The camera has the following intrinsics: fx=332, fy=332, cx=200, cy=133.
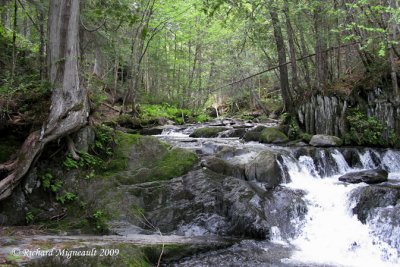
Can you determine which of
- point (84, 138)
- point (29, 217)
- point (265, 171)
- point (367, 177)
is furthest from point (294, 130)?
point (29, 217)

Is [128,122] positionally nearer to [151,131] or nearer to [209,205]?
[151,131]

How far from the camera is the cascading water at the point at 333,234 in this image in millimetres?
6043

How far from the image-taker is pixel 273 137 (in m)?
12.5

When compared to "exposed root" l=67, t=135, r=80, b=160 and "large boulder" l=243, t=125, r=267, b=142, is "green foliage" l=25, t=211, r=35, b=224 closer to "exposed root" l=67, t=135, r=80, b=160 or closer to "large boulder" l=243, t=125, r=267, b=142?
"exposed root" l=67, t=135, r=80, b=160

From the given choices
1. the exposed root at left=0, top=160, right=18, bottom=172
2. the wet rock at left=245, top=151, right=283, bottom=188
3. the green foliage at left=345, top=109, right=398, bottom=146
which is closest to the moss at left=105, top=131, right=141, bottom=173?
the exposed root at left=0, top=160, right=18, bottom=172

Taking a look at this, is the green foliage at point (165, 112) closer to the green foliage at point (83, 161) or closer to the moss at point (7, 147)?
the green foliage at point (83, 161)

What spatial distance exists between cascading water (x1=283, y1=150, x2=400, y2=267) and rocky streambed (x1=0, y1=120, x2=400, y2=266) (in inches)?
0.8

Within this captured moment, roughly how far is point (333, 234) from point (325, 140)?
4981 mm

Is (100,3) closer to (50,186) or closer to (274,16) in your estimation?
(50,186)

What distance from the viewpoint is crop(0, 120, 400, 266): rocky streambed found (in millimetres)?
5836

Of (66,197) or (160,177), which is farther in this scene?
(160,177)

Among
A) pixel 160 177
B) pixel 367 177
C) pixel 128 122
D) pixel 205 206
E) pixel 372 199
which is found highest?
pixel 128 122

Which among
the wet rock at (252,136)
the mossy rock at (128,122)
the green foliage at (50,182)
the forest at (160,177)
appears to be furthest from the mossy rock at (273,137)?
the green foliage at (50,182)

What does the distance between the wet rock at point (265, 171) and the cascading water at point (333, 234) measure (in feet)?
1.46
